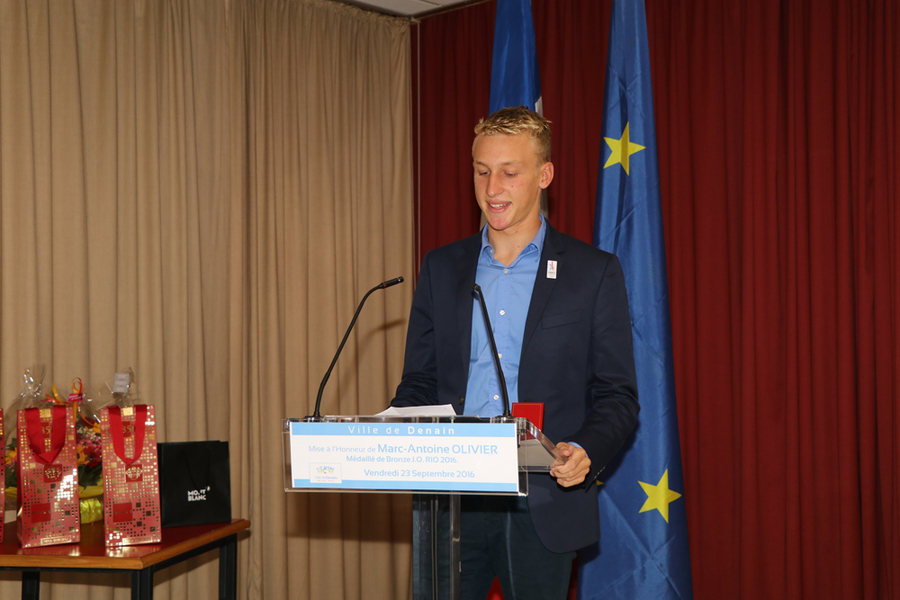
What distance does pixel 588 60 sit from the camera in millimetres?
3615

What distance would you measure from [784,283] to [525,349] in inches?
69.9

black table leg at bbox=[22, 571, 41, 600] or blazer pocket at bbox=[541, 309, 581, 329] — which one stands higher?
blazer pocket at bbox=[541, 309, 581, 329]

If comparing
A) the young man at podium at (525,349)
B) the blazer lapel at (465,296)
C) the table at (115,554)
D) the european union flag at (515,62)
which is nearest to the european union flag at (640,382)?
the european union flag at (515,62)

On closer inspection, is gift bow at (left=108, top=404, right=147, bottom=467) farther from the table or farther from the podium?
the podium

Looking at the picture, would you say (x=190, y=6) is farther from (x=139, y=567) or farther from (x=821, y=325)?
(x=821, y=325)

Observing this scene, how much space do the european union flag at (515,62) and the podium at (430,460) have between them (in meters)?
2.07

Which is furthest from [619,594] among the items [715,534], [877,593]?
[877,593]

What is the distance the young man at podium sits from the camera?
5.46 feet

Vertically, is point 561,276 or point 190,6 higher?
point 190,6

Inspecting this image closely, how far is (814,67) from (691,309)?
1081mm

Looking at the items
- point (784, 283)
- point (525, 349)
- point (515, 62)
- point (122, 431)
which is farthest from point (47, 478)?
point (784, 283)

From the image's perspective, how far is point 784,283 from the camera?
3.03m

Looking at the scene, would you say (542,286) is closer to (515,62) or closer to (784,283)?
(515,62)

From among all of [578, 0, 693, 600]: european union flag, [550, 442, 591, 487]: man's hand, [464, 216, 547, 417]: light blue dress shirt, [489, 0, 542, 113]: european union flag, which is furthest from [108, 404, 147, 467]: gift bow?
[489, 0, 542, 113]: european union flag
